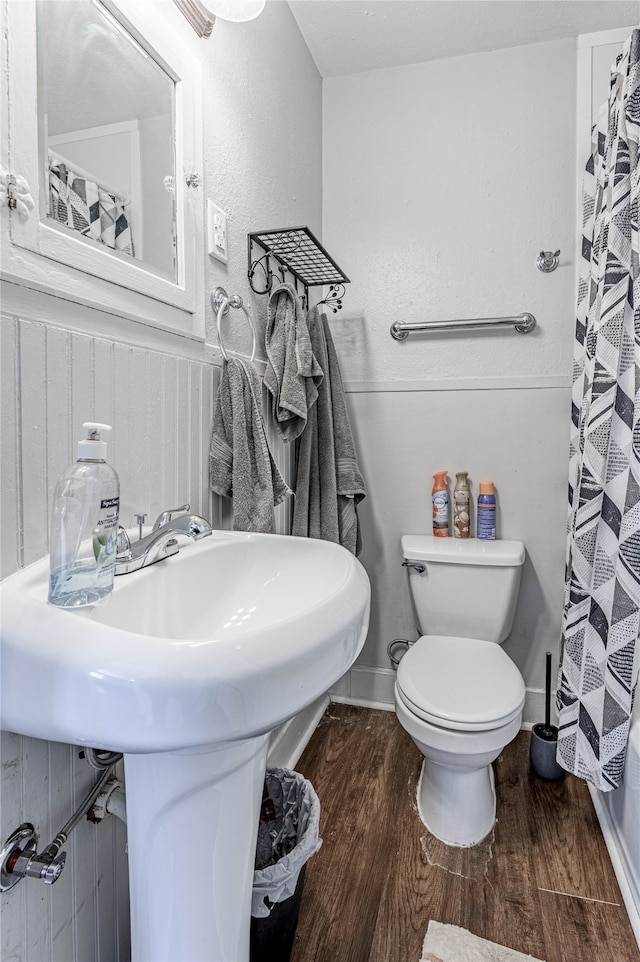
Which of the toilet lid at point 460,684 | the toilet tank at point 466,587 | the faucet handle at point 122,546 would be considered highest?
the faucet handle at point 122,546

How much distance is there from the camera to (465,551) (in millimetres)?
1659

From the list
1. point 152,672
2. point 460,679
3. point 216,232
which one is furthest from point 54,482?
point 460,679

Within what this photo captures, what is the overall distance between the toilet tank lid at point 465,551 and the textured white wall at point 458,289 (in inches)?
5.0

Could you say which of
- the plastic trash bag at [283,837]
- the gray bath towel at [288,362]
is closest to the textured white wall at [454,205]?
the gray bath towel at [288,362]

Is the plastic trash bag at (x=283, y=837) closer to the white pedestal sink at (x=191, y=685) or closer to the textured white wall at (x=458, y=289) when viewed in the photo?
the white pedestal sink at (x=191, y=685)

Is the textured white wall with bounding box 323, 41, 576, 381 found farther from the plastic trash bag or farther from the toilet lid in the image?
the plastic trash bag

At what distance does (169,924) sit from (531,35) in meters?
2.47

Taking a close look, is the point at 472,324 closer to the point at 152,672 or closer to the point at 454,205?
the point at 454,205

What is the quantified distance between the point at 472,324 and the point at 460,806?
146 cm

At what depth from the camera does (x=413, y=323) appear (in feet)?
6.03

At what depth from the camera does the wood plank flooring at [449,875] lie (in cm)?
106

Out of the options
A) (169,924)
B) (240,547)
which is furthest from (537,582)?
(169,924)

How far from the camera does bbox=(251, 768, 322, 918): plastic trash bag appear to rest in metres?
0.92

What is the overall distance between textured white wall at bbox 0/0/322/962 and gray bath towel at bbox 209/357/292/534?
0.03 m
